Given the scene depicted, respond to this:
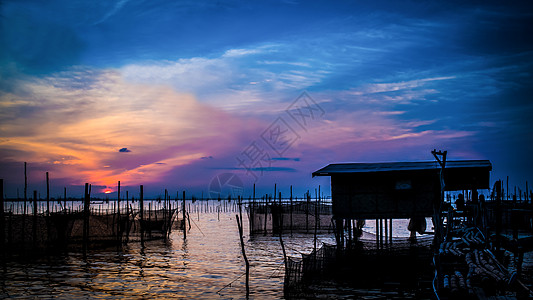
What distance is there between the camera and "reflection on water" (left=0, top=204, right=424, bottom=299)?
54.9 feet

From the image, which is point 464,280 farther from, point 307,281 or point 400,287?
point 307,281

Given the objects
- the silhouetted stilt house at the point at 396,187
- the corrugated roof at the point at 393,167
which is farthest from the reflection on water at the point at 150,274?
the corrugated roof at the point at 393,167

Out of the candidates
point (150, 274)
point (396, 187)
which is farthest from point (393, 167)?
point (150, 274)

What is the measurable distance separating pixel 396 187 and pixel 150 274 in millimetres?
12019

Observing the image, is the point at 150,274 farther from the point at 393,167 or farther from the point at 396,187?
the point at 393,167

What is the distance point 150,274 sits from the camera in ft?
66.9

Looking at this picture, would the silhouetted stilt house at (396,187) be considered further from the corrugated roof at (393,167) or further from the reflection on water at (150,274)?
the reflection on water at (150,274)

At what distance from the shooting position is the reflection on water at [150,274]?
16734 millimetres

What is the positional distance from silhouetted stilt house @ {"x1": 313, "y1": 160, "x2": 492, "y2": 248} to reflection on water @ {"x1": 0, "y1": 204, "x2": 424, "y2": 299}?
4705 mm

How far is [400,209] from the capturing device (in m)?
19.5

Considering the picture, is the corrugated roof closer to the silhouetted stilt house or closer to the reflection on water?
the silhouetted stilt house

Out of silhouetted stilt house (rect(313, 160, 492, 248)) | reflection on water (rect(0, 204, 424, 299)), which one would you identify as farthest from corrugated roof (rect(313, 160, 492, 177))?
reflection on water (rect(0, 204, 424, 299))

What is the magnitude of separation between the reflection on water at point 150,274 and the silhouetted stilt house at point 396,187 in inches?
185

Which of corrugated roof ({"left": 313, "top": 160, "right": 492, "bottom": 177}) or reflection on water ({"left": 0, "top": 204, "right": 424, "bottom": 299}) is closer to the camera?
reflection on water ({"left": 0, "top": 204, "right": 424, "bottom": 299})
